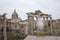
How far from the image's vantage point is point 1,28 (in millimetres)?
11594

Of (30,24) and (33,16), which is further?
(30,24)

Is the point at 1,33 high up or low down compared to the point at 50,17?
down

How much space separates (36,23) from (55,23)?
62.1 inches

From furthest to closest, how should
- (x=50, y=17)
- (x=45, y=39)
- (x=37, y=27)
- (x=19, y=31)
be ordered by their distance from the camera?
(x=19, y=31) < (x=50, y=17) < (x=37, y=27) < (x=45, y=39)

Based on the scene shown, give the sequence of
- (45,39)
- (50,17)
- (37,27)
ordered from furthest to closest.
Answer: (50,17)
(37,27)
(45,39)

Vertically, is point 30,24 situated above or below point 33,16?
below

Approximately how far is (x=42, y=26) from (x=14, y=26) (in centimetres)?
320

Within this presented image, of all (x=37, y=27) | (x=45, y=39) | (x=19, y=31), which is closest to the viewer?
(x=45, y=39)

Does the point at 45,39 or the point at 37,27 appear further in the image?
the point at 37,27

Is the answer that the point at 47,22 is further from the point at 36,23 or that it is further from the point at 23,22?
the point at 23,22

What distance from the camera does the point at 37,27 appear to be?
10.5m

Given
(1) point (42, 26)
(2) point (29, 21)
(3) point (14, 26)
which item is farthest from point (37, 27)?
(3) point (14, 26)

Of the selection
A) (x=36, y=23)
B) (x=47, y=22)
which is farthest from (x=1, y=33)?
(x=47, y=22)

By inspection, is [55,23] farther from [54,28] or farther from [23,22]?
[23,22]
